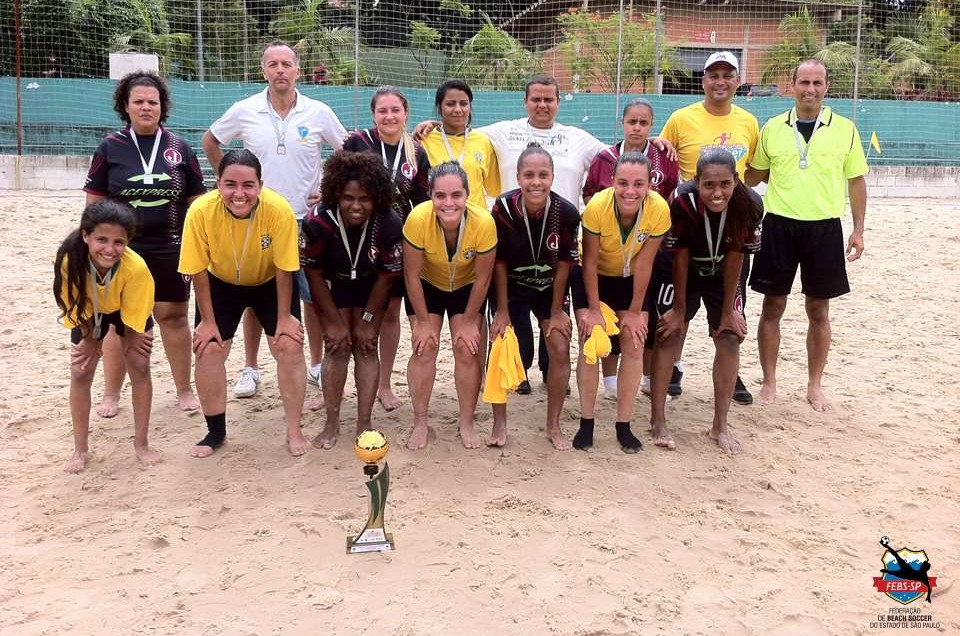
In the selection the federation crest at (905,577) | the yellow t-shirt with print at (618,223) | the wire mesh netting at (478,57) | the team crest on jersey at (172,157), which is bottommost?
the federation crest at (905,577)

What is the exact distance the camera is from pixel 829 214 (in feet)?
17.1

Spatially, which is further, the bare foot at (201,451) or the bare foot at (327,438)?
the bare foot at (327,438)

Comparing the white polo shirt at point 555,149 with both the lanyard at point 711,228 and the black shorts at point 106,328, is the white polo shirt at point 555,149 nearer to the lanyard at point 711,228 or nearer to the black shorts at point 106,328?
the lanyard at point 711,228

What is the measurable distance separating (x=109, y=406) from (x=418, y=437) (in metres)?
2.03

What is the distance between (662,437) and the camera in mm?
4676

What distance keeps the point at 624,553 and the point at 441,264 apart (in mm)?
1828

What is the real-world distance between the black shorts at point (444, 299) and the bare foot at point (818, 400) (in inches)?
94.9

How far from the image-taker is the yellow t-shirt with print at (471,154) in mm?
4949

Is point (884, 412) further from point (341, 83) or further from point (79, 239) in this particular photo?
point (341, 83)

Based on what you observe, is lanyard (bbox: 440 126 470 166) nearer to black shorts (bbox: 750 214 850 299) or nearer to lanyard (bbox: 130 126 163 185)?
lanyard (bbox: 130 126 163 185)

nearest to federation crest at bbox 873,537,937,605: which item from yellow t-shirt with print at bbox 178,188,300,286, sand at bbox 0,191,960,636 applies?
sand at bbox 0,191,960,636

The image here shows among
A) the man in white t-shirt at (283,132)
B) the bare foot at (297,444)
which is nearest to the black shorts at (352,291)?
the man in white t-shirt at (283,132)

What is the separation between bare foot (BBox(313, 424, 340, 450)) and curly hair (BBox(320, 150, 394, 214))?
1.25m


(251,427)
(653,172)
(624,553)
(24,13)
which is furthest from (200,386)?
(24,13)
